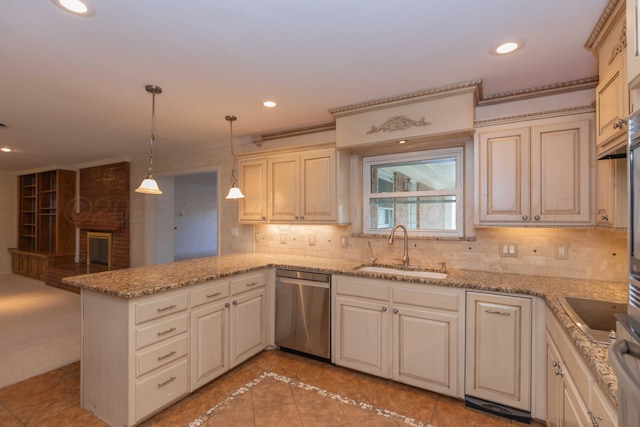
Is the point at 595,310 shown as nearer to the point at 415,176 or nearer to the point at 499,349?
the point at 499,349

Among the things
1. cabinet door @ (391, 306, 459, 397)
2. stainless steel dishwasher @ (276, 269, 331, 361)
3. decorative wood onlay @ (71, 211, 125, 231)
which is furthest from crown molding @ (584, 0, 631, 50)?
decorative wood onlay @ (71, 211, 125, 231)

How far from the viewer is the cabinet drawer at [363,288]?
8.28ft

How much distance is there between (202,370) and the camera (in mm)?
2383

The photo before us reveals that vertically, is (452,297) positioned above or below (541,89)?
below

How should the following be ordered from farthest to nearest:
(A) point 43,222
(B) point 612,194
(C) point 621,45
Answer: (A) point 43,222 < (B) point 612,194 < (C) point 621,45

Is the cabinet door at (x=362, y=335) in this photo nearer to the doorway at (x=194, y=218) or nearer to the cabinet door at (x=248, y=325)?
the cabinet door at (x=248, y=325)

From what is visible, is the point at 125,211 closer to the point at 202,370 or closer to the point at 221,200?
the point at 221,200

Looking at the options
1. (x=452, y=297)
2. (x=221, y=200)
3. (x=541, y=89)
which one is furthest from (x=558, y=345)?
(x=221, y=200)

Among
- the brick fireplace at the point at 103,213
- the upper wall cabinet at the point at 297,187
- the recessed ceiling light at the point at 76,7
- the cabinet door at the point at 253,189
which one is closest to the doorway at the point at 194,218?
the brick fireplace at the point at 103,213

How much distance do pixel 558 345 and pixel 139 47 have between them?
296 cm

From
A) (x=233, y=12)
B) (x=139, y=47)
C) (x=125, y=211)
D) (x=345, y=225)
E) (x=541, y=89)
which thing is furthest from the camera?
(x=125, y=211)

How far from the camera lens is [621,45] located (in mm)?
1509

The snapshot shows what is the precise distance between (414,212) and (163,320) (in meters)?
2.40

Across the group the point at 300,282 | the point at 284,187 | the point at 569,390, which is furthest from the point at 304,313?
the point at 569,390
